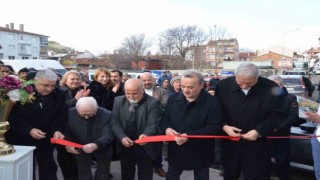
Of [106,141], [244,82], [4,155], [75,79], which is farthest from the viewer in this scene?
[75,79]

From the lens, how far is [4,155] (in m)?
2.87

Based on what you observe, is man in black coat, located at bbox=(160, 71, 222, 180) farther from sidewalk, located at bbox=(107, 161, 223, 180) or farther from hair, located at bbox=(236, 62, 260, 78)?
sidewalk, located at bbox=(107, 161, 223, 180)

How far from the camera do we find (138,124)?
3.78 m

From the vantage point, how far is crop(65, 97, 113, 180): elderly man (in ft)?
12.2

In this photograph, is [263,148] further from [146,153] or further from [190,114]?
[146,153]

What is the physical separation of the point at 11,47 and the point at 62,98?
7585cm

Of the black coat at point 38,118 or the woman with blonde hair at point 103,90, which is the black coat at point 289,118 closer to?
the woman with blonde hair at point 103,90

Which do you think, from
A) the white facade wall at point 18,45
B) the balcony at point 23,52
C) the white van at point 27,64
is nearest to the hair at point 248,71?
the white van at point 27,64

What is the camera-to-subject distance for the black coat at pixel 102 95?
505cm

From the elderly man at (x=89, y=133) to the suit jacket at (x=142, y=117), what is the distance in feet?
0.52

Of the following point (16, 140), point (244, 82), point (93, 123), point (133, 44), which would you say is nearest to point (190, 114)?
point (244, 82)

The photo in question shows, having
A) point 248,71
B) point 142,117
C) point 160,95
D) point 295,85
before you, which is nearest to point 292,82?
point 295,85

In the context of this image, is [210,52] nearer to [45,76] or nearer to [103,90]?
[103,90]

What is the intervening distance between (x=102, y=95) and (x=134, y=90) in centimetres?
166
